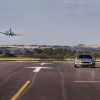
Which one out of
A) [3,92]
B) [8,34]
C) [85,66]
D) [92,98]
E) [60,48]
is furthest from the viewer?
[60,48]

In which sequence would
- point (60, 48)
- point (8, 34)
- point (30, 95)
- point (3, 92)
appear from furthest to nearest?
point (60, 48), point (8, 34), point (3, 92), point (30, 95)

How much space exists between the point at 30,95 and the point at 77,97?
75.9 inches

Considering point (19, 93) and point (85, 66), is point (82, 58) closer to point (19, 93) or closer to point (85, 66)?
point (85, 66)

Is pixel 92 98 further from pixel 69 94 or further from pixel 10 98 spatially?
pixel 10 98

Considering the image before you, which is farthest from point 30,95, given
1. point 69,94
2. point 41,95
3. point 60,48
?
point 60,48

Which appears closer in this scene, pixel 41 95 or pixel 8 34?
pixel 41 95

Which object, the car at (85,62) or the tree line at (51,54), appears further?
the tree line at (51,54)

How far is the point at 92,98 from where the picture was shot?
14.5 metres

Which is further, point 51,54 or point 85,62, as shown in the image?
point 51,54

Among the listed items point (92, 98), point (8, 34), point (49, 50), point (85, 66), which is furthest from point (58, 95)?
point (49, 50)

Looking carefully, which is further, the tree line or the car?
the tree line

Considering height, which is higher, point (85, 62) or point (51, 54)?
point (85, 62)

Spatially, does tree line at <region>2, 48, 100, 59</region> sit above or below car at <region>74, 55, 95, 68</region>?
below

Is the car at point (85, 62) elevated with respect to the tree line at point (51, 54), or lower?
elevated
